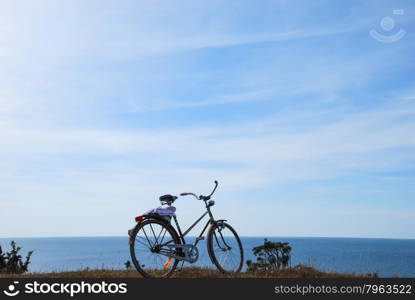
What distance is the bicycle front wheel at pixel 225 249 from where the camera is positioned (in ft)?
37.3

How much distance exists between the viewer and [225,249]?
1158cm

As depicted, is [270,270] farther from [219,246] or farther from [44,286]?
[44,286]

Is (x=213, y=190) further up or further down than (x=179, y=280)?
further up

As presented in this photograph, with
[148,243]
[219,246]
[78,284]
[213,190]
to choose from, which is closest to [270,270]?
[219,246]

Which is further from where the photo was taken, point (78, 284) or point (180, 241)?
point (180, 241)

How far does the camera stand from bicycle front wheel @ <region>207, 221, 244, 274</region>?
37.3 feet

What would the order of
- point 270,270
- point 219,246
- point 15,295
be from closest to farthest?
point 15,295 < point 219,246 < point 270,270

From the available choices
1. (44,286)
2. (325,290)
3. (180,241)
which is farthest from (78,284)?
(325,290)

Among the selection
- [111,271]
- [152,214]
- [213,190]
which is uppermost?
[213,190]

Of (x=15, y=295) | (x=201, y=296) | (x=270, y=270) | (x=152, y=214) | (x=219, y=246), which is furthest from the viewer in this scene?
(x=270, y=270)

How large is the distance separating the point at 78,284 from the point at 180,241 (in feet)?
8.21

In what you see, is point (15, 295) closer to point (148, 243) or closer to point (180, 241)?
point (148, 243)

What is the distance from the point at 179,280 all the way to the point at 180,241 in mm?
1663

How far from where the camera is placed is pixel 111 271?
1218 centimetres
